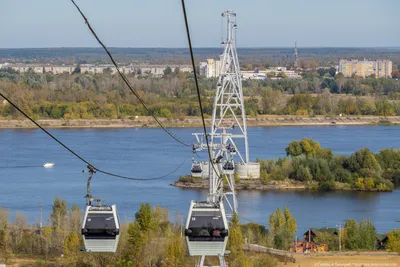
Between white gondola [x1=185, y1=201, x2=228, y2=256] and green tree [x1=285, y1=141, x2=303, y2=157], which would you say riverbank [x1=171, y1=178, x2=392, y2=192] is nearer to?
green tree [x1=285, y1=141, x2=303, y2=157]

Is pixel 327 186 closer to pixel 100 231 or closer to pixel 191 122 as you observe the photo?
pixel 100 231

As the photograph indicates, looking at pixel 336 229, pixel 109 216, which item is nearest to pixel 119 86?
pixel 336 229

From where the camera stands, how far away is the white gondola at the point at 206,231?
4180 mm

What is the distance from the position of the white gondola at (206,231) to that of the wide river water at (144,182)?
7.23 metres

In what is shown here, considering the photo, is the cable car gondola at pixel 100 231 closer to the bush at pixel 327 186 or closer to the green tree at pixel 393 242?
the green tree at pixel 393 242

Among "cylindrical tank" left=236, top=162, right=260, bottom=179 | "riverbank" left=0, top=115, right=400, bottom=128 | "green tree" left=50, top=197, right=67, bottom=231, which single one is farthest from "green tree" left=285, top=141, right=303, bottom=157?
"riverbank" left=0, top=115, right=400, bottom=128

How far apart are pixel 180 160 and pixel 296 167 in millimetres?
2559

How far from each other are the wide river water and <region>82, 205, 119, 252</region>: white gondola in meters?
7.16

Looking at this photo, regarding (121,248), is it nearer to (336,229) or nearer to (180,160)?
(336,229)

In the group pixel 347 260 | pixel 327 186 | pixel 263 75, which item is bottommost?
pixel 263 75

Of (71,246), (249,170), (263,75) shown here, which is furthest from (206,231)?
(263,75)

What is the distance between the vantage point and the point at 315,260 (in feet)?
29.3

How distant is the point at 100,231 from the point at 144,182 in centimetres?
1160

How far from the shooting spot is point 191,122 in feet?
95.6
